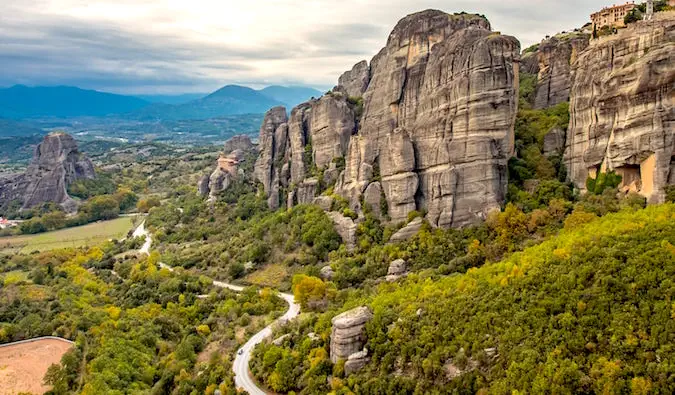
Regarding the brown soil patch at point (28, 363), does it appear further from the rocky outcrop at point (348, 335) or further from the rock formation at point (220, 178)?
the rock formation at point (220, 178)

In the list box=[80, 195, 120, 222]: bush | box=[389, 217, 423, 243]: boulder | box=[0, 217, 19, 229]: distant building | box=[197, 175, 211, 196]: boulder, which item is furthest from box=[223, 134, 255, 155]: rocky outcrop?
box=[389, 217, 423, 243]: boulder

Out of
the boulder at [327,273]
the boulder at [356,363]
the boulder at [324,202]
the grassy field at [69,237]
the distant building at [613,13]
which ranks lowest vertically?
the grassy field at [69,237]

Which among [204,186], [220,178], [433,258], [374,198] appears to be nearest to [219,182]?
[220,178]

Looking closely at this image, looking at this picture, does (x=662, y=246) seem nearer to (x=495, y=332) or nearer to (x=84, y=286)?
(x=495, y=332)

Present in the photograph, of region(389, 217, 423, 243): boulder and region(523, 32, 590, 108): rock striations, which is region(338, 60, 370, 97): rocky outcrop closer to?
region(523, 32, 590, 108): rock striations

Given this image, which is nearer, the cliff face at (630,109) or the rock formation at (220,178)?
the cliff face at (630,109)

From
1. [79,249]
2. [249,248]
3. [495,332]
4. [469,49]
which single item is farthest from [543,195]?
[79,249]

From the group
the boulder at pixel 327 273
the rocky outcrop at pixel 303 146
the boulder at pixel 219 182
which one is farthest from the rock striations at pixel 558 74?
the boulder at pixel 219 182
